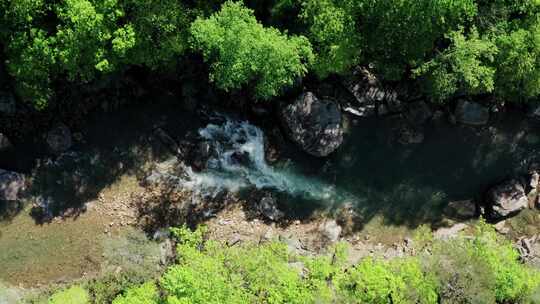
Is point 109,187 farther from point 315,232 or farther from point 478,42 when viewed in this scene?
point 478,42

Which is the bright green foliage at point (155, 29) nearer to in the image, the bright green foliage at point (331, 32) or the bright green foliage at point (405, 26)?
the bright green foliage at point (331, 32)

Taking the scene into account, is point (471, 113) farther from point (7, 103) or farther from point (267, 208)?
point (7, 103)

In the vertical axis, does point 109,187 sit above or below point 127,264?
above

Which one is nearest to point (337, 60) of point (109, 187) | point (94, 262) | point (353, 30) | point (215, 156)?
point (353, 30)

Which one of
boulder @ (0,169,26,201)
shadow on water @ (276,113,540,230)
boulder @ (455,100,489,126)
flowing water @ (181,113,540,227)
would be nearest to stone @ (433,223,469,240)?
shadow on water @ (276,113,540,230)

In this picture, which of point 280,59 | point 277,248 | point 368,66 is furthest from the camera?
point 368,66

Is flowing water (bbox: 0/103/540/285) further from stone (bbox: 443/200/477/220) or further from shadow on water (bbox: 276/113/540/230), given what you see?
stone (bbox: 443/200/477/220)

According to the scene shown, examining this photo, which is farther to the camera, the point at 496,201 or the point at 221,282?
the point at 496,201

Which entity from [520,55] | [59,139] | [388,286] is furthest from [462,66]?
[59,139]
